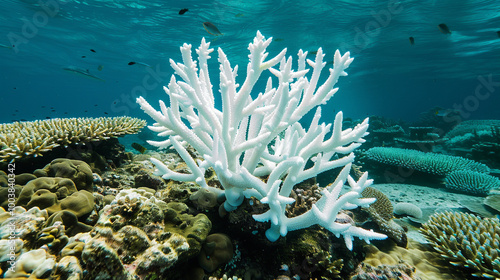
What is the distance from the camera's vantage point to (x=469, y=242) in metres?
2.73

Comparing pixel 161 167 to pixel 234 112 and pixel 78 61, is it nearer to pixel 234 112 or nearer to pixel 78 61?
pixel 234 112

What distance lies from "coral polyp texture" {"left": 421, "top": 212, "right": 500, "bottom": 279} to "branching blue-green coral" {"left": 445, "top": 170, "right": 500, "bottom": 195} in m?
3.66

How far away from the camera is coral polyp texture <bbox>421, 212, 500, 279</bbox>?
2.50 metres

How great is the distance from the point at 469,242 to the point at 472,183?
479cm

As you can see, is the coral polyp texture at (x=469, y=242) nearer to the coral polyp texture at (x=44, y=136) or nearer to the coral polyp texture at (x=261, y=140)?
the coral polyp texture at (x=261, y=140)

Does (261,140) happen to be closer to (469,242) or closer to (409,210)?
(469,242)

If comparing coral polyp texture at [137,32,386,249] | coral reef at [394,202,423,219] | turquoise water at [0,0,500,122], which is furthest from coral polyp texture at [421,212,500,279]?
turquoise water at [0,0,500,122]

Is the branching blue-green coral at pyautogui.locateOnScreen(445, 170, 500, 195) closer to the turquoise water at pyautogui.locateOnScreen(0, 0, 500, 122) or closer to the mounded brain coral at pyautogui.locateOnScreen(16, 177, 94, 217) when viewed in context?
the turquoise water at pyautogui.locateOnScreen(0, 0, 500, 122)

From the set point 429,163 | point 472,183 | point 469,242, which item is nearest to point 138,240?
point 469,242

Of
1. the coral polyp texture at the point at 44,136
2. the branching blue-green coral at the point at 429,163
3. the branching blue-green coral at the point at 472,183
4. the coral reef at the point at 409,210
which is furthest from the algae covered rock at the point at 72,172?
the branching blue-green coral at the point at 472,183

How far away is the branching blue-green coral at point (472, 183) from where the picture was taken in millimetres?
5801

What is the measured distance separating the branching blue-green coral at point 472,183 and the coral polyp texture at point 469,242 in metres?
3.66

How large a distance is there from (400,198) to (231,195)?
216 inches

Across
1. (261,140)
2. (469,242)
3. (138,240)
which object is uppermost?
(261,140)
